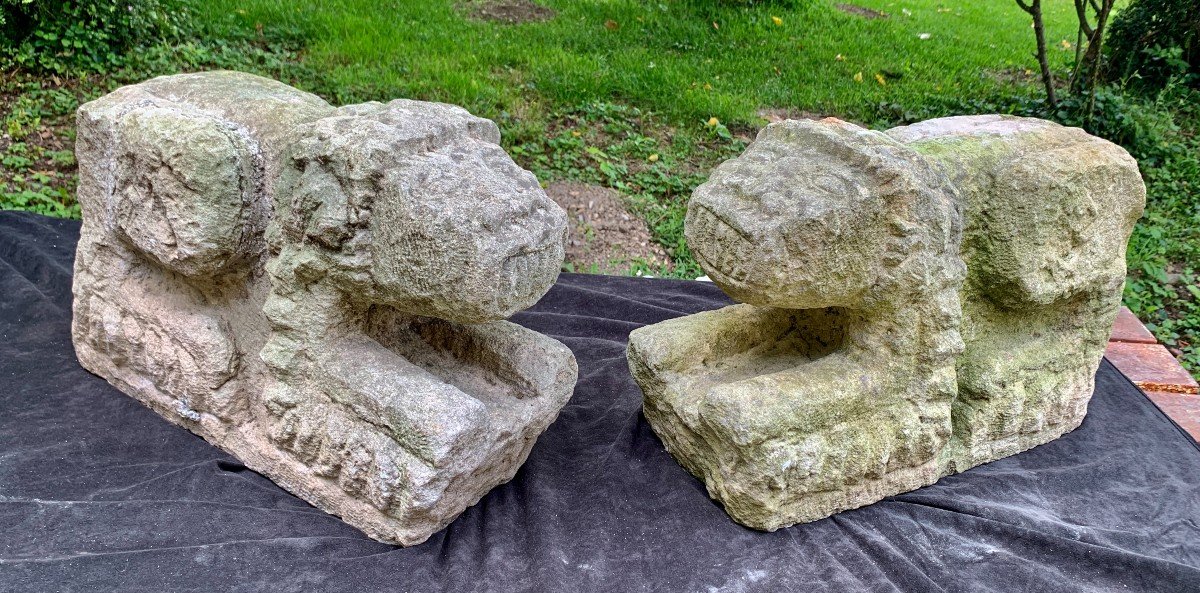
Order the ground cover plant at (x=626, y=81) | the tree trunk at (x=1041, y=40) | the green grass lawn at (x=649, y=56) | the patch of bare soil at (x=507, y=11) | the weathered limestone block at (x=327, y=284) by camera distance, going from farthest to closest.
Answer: the patch of bare soil at (x=507, y=11), the green grass lawn at (x=649, y=56), the tree trunk at (x=1041, y=40), the ground cover plant at (x=626, y=81), the weathered limestone block at (x=327, y=284)

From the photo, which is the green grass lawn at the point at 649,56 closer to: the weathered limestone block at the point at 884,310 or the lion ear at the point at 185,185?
the lion ear at the point at 185,185

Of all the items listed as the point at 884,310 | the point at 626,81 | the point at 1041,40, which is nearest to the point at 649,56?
the point at 626,81

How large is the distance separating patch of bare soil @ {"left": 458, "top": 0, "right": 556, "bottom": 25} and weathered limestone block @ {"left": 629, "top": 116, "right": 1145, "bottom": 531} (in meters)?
4.11

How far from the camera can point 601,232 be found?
4531mm

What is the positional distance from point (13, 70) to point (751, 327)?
438 cm

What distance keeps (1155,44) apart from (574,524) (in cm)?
585

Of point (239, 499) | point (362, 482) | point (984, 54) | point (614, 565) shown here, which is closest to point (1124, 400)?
point (614, 565)

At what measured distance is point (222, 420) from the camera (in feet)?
8.76

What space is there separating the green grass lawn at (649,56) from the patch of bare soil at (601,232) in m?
0.85

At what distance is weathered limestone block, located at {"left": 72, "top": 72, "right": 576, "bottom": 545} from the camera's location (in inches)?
86.0

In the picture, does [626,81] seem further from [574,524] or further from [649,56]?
[574,524]

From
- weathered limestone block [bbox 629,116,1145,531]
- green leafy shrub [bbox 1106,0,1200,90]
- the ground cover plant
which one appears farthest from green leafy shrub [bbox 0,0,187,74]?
green leafy shrub [bbox 1106,0,1200,90]

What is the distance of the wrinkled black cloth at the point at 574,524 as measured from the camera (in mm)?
2270

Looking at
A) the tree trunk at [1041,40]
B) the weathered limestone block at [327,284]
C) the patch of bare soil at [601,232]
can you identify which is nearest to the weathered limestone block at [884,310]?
the weathered limestone block at [327,284]
